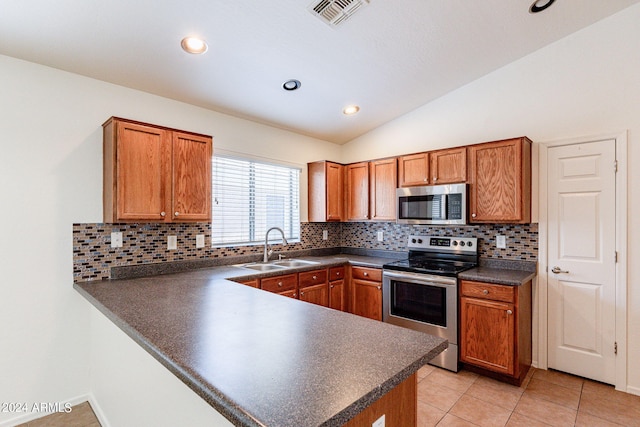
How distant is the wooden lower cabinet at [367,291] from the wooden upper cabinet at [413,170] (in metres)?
1.07

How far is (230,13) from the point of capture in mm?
1954

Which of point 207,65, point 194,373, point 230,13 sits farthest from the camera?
point 207,65

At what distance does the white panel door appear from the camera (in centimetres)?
264

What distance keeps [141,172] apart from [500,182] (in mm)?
3079

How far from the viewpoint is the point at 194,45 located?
2.18m

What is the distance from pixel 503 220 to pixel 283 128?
8.56 ft

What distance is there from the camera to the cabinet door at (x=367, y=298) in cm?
349

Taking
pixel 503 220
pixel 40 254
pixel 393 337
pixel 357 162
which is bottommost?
pixel 393 337

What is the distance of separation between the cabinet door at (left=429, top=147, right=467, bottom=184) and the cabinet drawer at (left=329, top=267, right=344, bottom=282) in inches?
56.8

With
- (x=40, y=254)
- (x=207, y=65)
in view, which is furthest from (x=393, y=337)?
(x=40, y=254)

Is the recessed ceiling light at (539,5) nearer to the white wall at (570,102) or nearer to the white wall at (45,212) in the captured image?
the white wall at (570,102)

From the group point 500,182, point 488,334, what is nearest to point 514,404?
point 488,334

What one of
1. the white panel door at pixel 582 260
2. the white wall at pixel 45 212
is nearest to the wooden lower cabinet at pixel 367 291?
the white panel door at pixel 582 260

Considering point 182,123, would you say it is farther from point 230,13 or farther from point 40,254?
point 40,254
